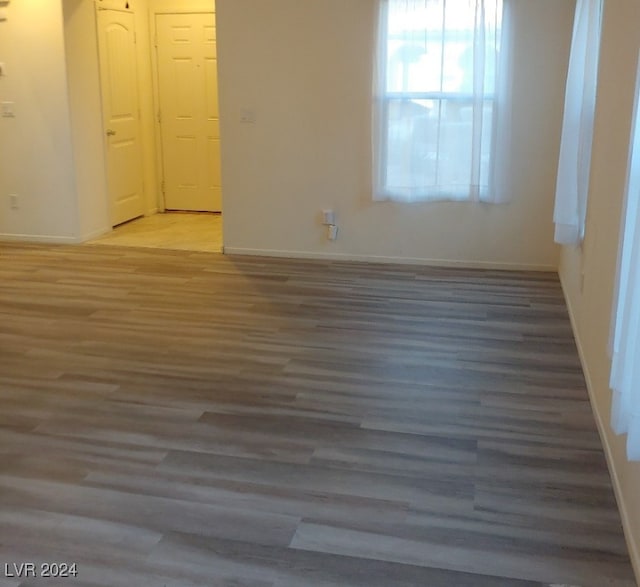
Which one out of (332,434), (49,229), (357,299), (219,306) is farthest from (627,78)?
(49,229)

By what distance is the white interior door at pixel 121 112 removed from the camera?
695cm

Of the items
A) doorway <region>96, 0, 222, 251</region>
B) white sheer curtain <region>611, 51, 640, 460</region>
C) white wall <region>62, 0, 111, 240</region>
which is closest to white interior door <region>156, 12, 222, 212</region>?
doorway <region>96, 0, 222, 251</region>

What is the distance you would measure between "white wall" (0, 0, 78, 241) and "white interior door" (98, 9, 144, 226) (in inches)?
24.5

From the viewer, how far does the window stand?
5.34 m

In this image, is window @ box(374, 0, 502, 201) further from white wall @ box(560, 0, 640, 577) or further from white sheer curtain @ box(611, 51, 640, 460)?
white sheer curtain @ box(611, 51, 640, 460)

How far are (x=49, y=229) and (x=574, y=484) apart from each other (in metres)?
5.23

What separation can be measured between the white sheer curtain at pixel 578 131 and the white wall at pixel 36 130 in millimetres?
4024

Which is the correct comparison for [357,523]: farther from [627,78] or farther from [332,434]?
[627,78]

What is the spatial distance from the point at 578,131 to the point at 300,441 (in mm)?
2460

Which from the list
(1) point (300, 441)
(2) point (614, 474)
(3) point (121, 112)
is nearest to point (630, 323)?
(2) point (614, 474)

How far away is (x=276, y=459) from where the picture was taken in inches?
114

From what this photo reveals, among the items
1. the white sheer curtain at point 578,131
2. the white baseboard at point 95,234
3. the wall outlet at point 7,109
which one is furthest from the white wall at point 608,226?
the wall outlet at point 7,109

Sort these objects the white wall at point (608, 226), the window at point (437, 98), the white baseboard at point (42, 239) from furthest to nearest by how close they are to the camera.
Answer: the white baseboard at point (42, 239)
the window at point (437, 98)
the white wall at point (608, 226)

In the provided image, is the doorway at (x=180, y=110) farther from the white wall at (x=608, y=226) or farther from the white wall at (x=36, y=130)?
the white wall at (x=608, y=226)
